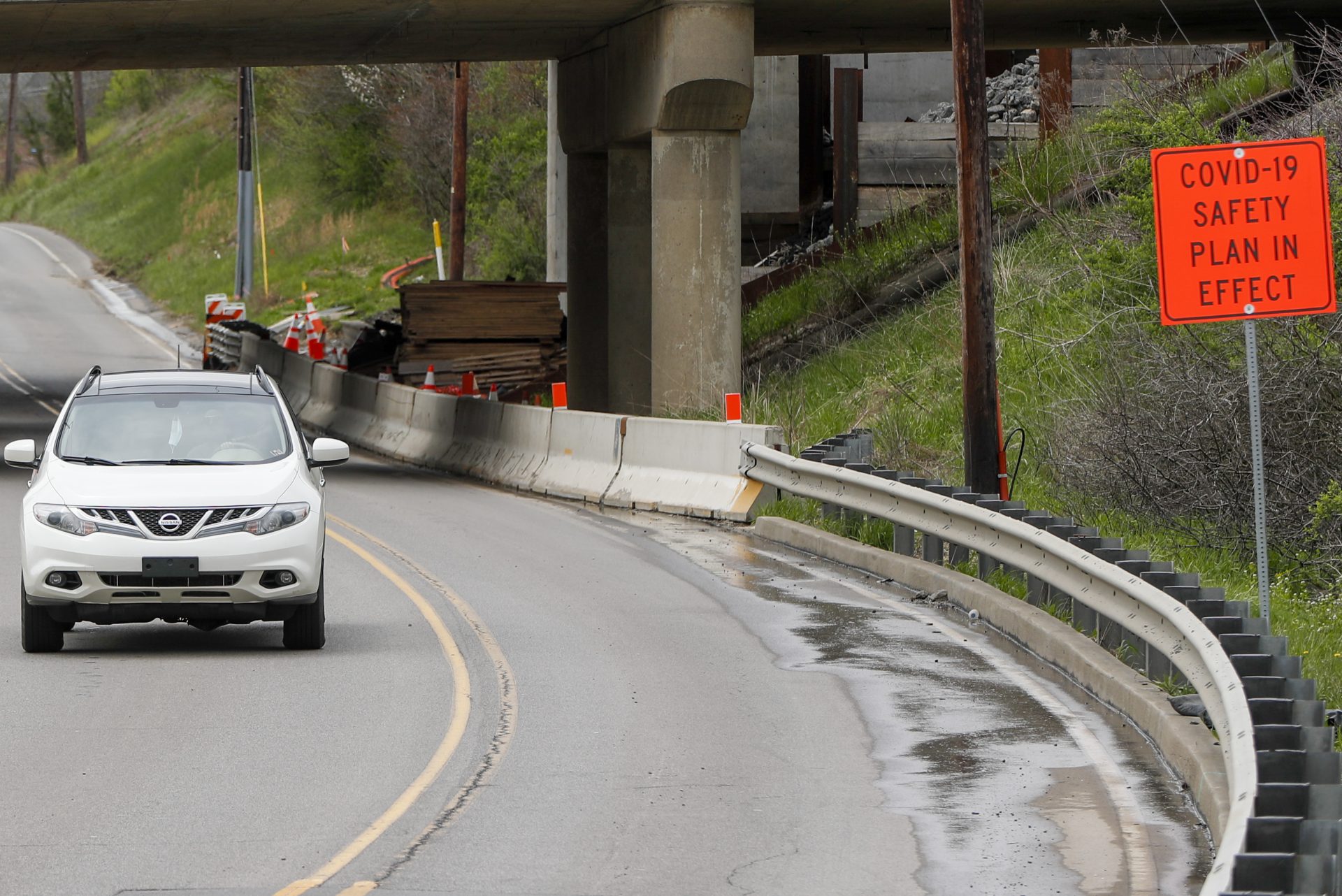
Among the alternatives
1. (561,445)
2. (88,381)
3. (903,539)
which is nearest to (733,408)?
(561,445)

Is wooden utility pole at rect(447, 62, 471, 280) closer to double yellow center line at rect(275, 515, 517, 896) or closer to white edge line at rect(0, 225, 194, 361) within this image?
white edge line at rect(0, 225, 194, 361)

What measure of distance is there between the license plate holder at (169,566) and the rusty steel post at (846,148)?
23.5m

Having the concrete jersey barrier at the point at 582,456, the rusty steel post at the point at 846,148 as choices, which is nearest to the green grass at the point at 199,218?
the rusty steel post at the point at 846,148

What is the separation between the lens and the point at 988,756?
9.35m

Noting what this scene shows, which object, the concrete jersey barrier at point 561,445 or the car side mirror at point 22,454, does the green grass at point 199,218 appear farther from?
the car side mirror at point 22,454

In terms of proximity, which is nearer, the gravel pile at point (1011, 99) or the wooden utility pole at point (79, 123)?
the gravel pile at point (1011, 99)

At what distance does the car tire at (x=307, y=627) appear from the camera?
12.1 metres

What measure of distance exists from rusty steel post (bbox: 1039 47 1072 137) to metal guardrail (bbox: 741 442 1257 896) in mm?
13571

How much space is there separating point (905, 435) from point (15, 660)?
11.9m

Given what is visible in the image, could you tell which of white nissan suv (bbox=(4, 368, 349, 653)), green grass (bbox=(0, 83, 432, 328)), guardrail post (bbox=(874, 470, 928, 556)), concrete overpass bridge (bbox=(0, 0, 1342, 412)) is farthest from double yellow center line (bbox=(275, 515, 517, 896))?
green grass (bbox=(0, 83, 432, 328))

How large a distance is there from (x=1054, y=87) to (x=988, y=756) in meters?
23.2

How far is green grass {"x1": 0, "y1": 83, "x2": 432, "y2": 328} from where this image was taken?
206ft

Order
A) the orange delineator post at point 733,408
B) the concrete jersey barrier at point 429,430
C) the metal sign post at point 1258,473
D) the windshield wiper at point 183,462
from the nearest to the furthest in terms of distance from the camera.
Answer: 1. the metal sign post at point 1258,473
2. the windshield wiper at point 183,462
3. the orange delineator post at point 733,408
4. the concrete jersey barrier at point 429,430

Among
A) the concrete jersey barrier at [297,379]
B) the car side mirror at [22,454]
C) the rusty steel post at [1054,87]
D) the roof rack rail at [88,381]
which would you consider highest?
the rusty steel post at [1054,87]
